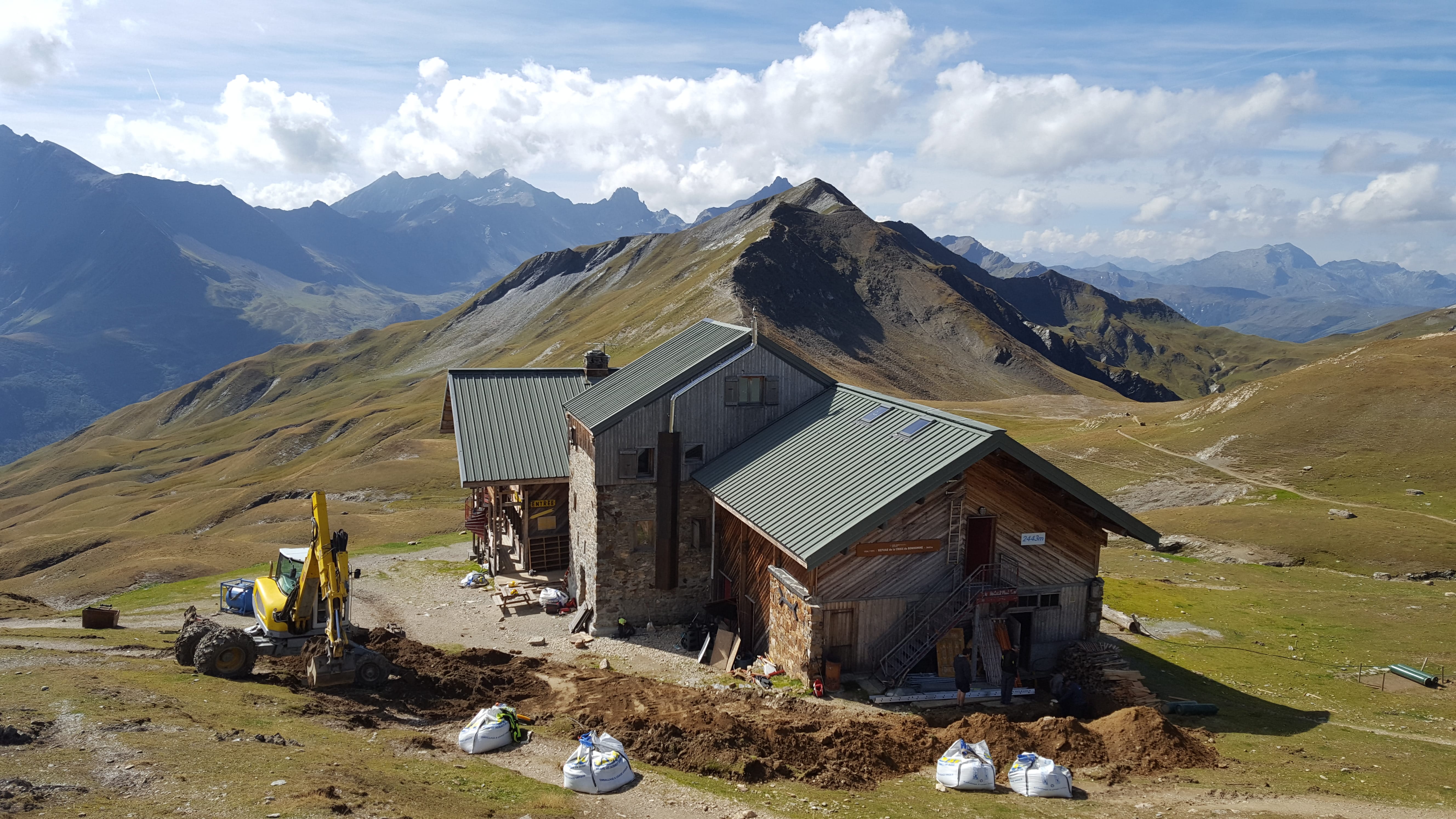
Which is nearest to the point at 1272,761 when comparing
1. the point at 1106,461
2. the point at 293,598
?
the point at 293,598

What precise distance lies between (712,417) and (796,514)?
25.6 feet

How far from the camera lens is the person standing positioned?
75.9 ft

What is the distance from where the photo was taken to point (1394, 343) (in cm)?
8550

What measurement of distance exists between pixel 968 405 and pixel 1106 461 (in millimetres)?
49911

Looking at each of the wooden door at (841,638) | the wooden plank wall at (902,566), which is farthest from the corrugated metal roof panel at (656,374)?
the wooden door at (841,638)

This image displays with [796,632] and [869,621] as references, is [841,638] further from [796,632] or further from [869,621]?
[796,632]

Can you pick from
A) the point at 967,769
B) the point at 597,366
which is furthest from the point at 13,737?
the point at 597,366

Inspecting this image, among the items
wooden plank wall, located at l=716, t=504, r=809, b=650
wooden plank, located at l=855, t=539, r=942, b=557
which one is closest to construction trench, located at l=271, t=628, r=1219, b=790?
wooden plank wall, located at l=716, t=504, r=809, b=650

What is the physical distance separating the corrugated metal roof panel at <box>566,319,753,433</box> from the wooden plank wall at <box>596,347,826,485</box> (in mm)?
470

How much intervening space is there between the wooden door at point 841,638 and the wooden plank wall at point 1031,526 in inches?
201

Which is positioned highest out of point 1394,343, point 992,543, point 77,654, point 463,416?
point 1394,343

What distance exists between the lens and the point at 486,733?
19078 mm

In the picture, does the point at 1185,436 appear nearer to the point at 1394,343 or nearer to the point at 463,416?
the point at 1394,343

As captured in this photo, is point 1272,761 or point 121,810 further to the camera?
point 1272,761
